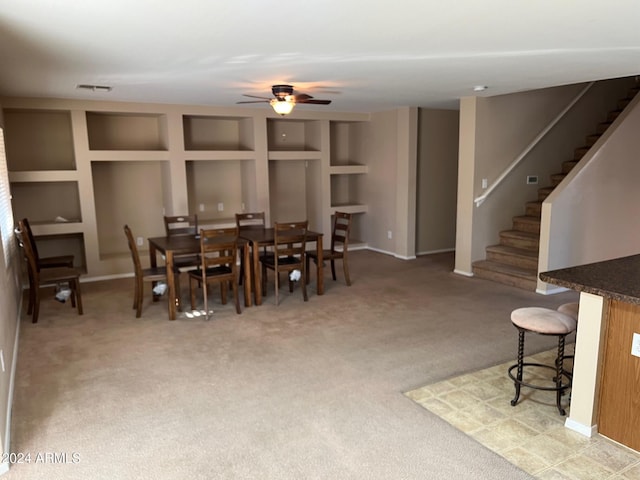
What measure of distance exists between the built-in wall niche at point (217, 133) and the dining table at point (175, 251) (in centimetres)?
216

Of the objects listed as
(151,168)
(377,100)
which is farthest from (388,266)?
(151,168)

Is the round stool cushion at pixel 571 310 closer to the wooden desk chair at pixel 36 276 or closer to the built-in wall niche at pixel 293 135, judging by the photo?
the wooden desk chair at pixel 36 276

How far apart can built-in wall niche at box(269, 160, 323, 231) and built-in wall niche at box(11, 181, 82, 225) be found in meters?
2.89

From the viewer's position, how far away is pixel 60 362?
372 centimetres

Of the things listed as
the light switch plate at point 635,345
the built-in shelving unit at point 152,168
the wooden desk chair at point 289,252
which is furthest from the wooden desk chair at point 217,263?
the light switch plate at point 635,345

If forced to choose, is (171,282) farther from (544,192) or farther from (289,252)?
(544,192)

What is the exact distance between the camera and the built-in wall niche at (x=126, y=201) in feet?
21.7

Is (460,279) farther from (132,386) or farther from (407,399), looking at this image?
(132,386)

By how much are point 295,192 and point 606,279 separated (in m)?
5.91

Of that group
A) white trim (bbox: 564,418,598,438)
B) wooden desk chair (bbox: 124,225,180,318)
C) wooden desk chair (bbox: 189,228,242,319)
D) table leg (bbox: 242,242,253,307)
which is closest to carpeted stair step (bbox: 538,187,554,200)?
table leg (bbox: 242,242,253,307)

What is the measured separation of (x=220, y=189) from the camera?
24.3ft

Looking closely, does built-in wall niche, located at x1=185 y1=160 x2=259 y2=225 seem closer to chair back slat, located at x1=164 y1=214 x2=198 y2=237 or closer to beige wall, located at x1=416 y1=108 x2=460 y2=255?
chair back slat, located at x1=164 y1=214 x2=198 y2=237

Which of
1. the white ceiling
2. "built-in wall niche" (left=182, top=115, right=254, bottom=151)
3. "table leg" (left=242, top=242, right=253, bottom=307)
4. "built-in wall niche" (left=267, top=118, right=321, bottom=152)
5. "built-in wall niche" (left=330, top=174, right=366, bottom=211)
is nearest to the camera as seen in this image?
the white ceiling

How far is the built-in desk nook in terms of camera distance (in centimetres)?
247
